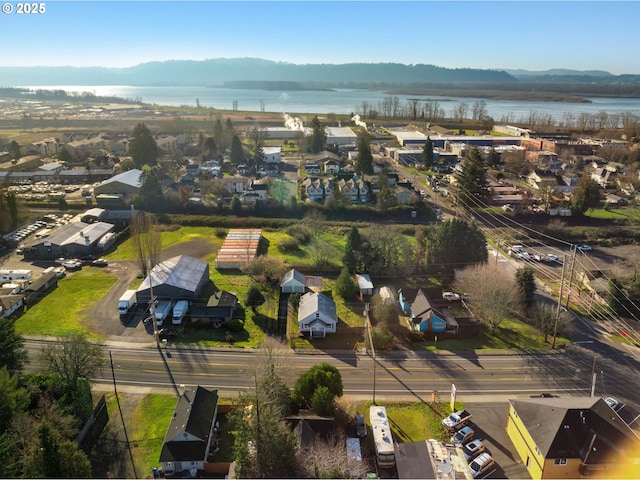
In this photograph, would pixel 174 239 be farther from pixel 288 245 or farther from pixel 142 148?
pixel 142 148

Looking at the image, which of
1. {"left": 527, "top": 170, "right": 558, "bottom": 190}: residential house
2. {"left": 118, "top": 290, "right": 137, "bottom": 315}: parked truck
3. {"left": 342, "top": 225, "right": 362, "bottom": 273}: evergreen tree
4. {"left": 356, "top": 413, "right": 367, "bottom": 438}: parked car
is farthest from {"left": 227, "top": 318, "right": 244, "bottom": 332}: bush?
{"left": 527, "top": 170, "right": 558, "bottom": 190}: residential house

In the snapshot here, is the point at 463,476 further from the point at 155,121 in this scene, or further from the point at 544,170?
the point at 155,121

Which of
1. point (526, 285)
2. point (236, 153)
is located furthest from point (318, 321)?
point (236, 153)

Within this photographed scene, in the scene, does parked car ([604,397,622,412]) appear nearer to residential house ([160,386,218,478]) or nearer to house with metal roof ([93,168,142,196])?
residential house ([160,386,218,478])

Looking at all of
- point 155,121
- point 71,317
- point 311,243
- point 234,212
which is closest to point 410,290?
point 311,243

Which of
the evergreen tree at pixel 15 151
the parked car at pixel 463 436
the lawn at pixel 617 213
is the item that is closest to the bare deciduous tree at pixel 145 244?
the parked car at pixel 463 436

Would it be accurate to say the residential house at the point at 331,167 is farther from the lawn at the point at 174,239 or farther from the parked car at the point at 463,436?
the parked car at the point at 463,436

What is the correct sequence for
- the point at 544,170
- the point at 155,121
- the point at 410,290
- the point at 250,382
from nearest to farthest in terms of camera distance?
1. the point at 250,382
2. the point at 410,290
3. the point at 544,170
4. the point at 155,121
